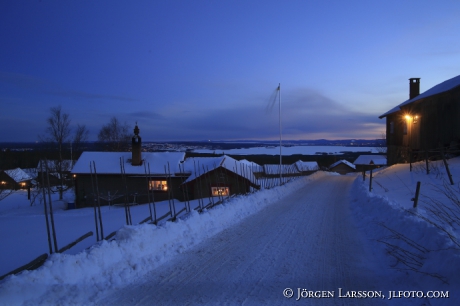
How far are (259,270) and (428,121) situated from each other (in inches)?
953

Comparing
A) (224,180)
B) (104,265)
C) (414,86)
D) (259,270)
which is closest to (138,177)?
(224,180)

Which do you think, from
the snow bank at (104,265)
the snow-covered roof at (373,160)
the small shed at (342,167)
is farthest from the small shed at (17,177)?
the snow-covered roof at (373,160)

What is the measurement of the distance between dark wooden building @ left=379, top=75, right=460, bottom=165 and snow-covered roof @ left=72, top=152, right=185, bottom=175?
67.8ft

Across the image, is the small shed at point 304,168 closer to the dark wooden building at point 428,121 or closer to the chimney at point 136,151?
the dark wooden building at point 428,121

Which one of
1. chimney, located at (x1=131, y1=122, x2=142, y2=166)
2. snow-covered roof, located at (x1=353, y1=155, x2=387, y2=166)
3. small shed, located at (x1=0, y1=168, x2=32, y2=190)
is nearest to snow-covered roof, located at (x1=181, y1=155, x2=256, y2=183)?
chimney, located at (x1=131, y1=122, x2=142, y2=166)

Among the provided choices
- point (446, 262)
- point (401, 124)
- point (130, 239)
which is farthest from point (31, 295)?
point (401, 124)

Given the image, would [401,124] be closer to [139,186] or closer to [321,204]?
[321,204]

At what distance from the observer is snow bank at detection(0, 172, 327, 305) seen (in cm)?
413

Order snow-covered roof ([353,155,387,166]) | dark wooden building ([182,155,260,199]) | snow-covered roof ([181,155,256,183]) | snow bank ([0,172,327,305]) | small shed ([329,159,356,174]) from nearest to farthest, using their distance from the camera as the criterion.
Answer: snow bank ([0,172,327,305]) → dark wooden building ([182,155,260,199]) → snow-covered roof ([181,155,256,183]) → snow-covered roof ([353,155,387,166]) → small shed ([329,159,356,174])

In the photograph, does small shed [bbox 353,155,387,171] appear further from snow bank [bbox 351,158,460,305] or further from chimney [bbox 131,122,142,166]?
snow bank [bbox 351,158,460,305]

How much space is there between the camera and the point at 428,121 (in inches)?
923

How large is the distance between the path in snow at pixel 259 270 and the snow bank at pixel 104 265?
0.30 meters

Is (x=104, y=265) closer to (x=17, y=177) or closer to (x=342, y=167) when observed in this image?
(x=17, y=177)

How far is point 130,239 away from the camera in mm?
6168
